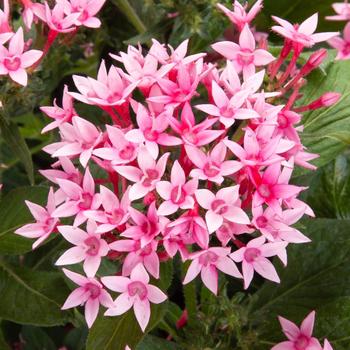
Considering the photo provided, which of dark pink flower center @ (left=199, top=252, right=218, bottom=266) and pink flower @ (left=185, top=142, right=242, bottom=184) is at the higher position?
pink flower @ (left=185, top=142, right=242, bottom=184)

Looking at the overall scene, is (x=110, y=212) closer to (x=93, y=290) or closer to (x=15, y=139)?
(x=93, y=290)

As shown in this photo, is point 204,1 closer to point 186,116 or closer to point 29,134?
point 186,116

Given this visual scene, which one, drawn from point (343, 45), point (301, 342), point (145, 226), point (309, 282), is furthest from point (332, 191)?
point (145, 226)

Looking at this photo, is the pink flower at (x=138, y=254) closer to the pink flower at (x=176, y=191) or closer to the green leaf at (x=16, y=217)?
the pink flower at (x=176, y=191)

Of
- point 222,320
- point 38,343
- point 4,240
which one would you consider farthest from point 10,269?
point 222,320

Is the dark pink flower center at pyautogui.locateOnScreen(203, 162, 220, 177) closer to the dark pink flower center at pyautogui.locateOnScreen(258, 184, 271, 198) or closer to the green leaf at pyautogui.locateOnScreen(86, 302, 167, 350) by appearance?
the dark pink flower center at pyautogui.locateOnScreen(258, 184, 271, 198)

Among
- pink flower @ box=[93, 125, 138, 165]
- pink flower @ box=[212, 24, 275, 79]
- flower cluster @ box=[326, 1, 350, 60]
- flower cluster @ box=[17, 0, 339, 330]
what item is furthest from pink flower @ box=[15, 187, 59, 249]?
flower cluster @ box=[326, 1, 350, 60]
